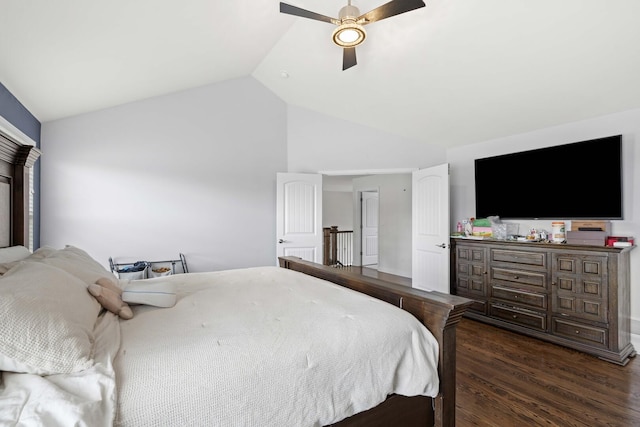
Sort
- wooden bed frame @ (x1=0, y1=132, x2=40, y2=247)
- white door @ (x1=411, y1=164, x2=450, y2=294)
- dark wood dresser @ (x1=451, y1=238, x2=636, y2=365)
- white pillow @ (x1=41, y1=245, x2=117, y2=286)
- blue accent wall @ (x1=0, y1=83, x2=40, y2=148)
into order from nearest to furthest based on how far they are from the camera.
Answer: white pillow @ (x1=41, y1=245, x2=117, y2=286)
wooden bed frame @ (x1=0, y1=132, x2=40, y2=247)
blue accent wall @ (x1=0, y1=83, x2=40, y2=148)
dark wood dresser @ (x1=451, y1=238, x2=636, y2=365)
white door @ (x1=411, y1=164, x2=450, y2=294)

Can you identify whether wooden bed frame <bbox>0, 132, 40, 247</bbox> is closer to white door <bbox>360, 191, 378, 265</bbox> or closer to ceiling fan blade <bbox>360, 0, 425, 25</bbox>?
ceiling fan blade <bbox>360, 0, 425, 25</bbox>

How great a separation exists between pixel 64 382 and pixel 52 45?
2356 mm

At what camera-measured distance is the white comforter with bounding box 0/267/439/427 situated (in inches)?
34.9

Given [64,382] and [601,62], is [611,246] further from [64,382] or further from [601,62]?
[64,382]

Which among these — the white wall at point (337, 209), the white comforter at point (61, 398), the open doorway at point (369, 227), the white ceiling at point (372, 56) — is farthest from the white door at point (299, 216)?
the white wall at point (337, 209)

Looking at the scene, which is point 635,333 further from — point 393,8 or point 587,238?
point 393,8

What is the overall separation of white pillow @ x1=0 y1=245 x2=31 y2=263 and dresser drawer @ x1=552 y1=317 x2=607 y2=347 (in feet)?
13.7

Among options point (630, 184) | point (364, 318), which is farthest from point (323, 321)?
point (630, 184)

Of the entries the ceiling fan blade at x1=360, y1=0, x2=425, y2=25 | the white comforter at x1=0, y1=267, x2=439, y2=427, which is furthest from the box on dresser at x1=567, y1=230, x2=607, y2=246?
the ceiling fan blade at x1=360, y1=0, x2=425, y2=25

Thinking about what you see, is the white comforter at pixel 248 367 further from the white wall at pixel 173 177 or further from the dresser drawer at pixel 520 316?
the white wall at pixel 173 177

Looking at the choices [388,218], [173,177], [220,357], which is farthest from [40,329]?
[388,218]

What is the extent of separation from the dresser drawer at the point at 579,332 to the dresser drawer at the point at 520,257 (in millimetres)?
545

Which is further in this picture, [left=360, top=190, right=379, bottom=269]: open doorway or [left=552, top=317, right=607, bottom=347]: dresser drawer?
[left=360, top=190, right=379, bottom=269]: open doorway

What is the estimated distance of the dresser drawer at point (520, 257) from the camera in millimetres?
3111
